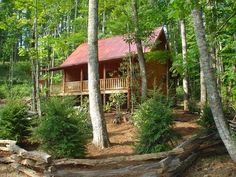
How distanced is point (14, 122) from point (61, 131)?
3.20m

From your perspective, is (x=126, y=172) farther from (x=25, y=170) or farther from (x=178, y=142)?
(x=178, y=142)

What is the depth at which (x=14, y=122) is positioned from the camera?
12367mm

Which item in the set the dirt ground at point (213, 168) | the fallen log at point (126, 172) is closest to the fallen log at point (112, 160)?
the fallen log at point (126, 172)

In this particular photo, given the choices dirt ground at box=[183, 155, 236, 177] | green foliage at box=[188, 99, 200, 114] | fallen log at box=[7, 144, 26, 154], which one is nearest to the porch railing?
green foliage at box=[188, 99, 200, 114]

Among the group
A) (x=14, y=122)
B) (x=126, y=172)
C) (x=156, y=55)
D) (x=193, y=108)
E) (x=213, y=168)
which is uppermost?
(x=156, y=55)

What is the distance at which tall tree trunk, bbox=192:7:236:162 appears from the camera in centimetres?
788

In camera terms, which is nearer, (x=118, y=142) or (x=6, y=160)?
(x=6, y=160)

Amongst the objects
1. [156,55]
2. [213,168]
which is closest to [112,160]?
[213,168]

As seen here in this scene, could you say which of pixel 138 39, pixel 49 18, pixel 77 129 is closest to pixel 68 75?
pixel 49 18

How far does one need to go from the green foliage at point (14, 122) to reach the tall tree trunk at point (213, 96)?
23.6ft

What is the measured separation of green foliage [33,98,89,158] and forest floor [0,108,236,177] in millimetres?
1002

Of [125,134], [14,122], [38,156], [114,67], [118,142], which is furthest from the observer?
[114,67]

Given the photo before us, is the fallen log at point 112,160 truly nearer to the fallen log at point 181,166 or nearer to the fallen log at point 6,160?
the fallen log at point 181,166

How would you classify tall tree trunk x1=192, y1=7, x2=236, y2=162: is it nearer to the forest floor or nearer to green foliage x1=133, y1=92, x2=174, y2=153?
the forest floor
